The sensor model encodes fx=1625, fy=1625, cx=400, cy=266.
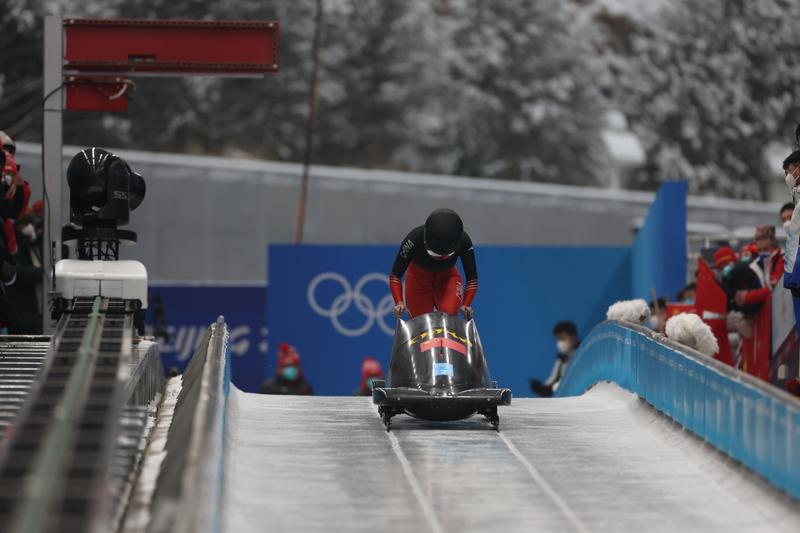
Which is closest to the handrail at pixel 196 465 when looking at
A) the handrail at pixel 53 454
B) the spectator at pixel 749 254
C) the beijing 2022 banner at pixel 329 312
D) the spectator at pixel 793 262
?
the handrail at pixel 53 454

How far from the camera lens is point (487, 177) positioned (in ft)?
228

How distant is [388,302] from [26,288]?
7978 mm

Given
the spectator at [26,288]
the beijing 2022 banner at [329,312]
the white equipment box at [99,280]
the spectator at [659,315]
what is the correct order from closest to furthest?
1. the white equipment box at [99,280]
2. the spectator at [26,288]
3. the spectator at [659,315]
4. the beijing 2022 banner at [329,312]

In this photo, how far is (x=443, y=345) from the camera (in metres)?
12.1

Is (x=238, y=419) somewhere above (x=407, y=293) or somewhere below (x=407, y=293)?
below

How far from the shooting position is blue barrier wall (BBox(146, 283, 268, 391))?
24672mm

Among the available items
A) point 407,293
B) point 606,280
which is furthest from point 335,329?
point 407,293

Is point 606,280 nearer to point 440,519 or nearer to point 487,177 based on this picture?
point 440,519

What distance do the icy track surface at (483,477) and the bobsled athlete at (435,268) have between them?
1.14 m

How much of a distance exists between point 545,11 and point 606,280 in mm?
48715

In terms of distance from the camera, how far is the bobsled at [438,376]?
38.4 ft

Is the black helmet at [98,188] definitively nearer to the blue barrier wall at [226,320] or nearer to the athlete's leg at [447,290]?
the athlete's leg at [447,290]

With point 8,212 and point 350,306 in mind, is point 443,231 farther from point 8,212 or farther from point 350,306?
point 350,306

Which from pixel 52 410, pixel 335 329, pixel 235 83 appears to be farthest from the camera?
pixel 235 83
